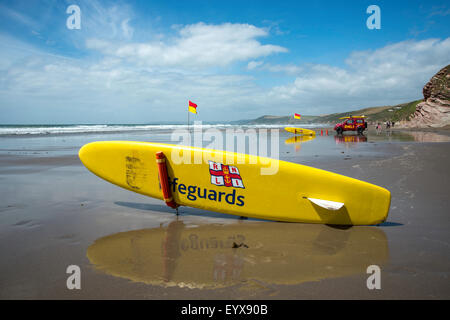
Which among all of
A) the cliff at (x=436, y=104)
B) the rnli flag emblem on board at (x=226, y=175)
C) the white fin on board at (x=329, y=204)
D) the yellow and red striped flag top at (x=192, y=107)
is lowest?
the white fin on board at (x=329, y=204)

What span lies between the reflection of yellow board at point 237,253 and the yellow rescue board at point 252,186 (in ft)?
0.73

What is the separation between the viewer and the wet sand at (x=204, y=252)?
6.91 feet

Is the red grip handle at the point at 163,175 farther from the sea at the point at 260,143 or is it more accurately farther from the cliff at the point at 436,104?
the cliff at the point at 436,104

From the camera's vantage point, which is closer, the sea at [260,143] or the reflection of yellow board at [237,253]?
the reflection of yellow board at [237,253]

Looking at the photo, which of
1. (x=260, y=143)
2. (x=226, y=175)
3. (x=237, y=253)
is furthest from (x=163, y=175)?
(x=260, y=143)

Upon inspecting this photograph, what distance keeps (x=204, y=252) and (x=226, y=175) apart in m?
1.30

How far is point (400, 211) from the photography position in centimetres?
385

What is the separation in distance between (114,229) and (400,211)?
4.25 metres

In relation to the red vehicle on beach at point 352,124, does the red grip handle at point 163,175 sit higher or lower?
lower

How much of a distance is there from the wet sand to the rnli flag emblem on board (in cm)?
55

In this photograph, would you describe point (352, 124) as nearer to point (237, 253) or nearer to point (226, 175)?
point (226, 175)

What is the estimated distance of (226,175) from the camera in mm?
3742

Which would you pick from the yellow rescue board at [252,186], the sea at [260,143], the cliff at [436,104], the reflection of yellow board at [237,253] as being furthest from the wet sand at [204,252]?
the cliff at [436,104]
